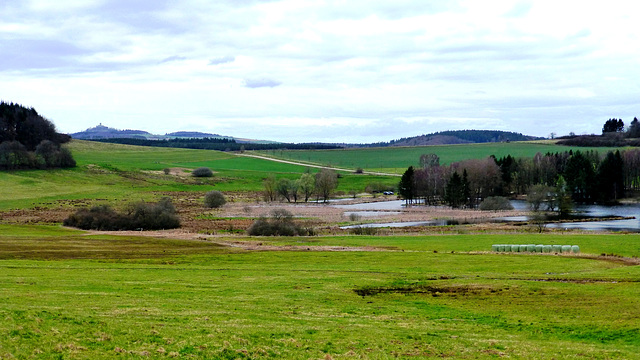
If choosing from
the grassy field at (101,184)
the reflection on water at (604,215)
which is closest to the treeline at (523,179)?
the reflection on water at (604,215)

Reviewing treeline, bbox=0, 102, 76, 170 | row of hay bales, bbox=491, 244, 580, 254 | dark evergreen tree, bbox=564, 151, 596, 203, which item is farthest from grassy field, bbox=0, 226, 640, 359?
treeline, bbox=0, 102, 76, 170

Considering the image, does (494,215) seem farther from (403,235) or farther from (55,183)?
(55,183)

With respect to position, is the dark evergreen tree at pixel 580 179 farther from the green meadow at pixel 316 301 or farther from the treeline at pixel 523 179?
the green meadow at pixel 316 301

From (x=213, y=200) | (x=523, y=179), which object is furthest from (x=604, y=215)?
(x=213, y=200)

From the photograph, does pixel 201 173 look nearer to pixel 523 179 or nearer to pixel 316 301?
pixel 523 179

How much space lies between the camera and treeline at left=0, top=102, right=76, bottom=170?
15825 cm

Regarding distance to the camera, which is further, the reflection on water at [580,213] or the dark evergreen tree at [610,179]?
the dark evergreen tree at [610,179]

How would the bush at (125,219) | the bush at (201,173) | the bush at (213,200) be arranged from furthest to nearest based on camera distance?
1. the bush at (201,173)
2. the bush at (213,200)
3. the bush at (125,219)

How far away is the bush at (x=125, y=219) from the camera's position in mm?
88000

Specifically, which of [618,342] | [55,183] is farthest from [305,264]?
[55,183]

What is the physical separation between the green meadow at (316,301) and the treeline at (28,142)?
A: 350ft

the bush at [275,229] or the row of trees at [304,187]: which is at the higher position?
the row of trees at [304,187]

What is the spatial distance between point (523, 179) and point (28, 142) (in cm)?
14526

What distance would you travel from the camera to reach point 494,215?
110812 mm
